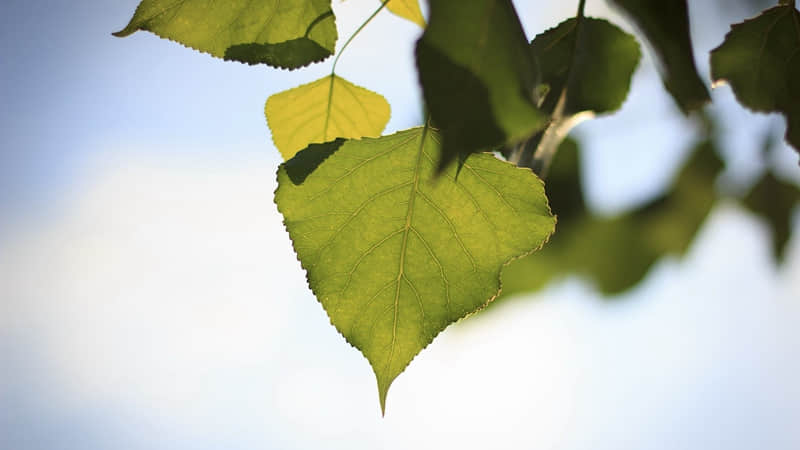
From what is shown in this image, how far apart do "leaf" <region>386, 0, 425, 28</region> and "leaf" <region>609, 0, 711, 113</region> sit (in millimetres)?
206

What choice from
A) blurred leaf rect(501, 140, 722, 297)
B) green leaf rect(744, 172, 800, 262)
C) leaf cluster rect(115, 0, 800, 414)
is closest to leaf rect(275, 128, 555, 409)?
leaf cluster rect(115, 0, 800, 414)

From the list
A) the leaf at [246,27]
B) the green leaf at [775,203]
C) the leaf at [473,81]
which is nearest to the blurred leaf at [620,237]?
the green leaf at [775,203]

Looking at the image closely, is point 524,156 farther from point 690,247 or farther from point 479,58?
point 690,247

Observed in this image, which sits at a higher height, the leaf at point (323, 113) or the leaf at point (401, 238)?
the leaf at point (323, 113)

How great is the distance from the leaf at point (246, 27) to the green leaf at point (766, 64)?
0.91 feet

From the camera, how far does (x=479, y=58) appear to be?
0.25 metres

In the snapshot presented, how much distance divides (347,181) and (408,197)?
0.04 m

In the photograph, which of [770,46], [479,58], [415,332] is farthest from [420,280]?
[770,46]

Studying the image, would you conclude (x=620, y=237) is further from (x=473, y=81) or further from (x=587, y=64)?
(x=473, y=81)

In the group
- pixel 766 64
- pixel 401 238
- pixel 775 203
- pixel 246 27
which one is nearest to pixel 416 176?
pixel 401 238

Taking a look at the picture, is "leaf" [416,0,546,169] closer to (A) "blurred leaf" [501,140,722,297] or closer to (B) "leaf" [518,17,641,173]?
(B) "leaf" [518,17,641,173]

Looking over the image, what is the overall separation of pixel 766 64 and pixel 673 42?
0.21 meters

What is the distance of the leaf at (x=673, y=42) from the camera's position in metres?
0.27

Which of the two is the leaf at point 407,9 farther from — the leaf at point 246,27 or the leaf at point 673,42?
the leaf at point 673,42
